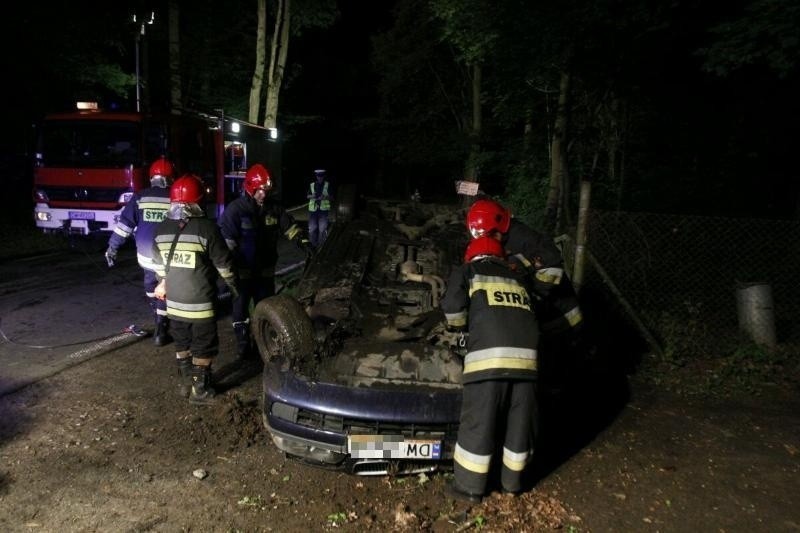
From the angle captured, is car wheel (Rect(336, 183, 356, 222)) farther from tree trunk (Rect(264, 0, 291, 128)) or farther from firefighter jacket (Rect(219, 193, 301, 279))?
tree trunk (Rect(264, 0, 291, 128))

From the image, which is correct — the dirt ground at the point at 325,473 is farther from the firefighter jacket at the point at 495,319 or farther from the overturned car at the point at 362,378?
the firefighter jacket at the point at 495,319

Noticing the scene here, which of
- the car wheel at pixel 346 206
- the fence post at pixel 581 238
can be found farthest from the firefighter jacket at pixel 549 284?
the car wheel at pixel 346 206

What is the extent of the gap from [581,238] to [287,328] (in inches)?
127

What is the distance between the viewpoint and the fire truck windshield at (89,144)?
1070cm

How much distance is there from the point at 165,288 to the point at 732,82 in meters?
10.7

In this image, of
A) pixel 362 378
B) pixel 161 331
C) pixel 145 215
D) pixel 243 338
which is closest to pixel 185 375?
pixel 243 338

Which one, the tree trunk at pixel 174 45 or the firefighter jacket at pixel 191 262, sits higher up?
the tree trunk at pixel 174 45

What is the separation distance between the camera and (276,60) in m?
21.4

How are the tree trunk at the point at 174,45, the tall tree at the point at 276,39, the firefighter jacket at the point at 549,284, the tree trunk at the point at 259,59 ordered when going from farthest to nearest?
the tall tree at the point at 276,39 < the tree trunk at the point at 259,59 < the tree trunk at the point at 174,45 < the firefighter jacket at the point at 549,284

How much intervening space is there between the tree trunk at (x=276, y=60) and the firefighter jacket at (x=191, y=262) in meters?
16.5

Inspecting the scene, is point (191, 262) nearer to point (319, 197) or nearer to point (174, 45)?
point (319, 197)

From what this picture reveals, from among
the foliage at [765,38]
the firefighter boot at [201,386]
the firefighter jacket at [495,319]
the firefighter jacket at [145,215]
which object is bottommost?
the firefighter boot at [201,386]

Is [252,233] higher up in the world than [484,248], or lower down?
lower down

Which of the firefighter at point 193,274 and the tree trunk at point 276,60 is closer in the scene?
the firefighter at point 193,274
